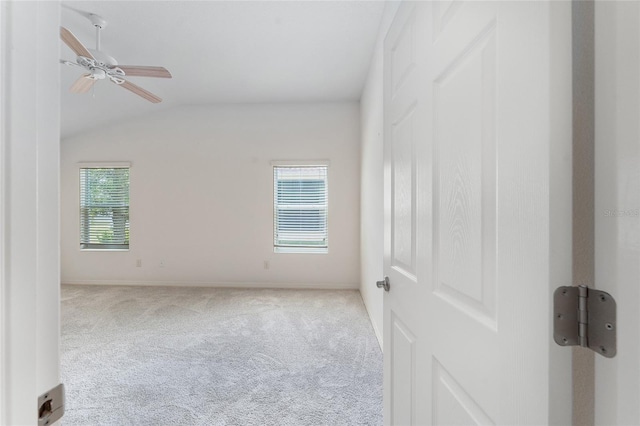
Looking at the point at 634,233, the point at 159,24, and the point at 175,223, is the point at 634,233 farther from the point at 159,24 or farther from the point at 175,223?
the point at 175,223

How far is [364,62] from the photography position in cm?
318

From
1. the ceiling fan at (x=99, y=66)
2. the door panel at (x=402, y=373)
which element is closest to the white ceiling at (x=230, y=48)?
the ceiling fan at (x=99, y=66)

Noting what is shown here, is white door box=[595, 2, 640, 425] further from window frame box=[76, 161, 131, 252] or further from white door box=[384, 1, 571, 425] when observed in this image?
window frame box=[76, 161, 131, 252]

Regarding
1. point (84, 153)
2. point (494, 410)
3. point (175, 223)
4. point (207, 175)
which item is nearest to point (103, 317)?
point (175, 223)

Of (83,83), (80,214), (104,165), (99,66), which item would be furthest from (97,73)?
(80,214)

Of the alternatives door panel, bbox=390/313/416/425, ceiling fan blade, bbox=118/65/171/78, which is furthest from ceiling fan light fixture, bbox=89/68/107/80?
door panel, bbox=390/313/416/425

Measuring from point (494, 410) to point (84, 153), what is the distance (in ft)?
19.2

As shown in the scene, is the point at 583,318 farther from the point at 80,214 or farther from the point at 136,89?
the point at 80,214

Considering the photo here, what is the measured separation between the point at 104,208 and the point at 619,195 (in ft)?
18.7

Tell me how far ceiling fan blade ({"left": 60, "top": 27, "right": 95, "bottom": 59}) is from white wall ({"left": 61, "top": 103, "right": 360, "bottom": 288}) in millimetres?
2428

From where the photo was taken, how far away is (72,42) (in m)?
1.84

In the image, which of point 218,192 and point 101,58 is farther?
point 218,192

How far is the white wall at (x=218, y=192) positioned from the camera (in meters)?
4.34

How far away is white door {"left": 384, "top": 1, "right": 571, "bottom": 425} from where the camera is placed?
44 centimetres
